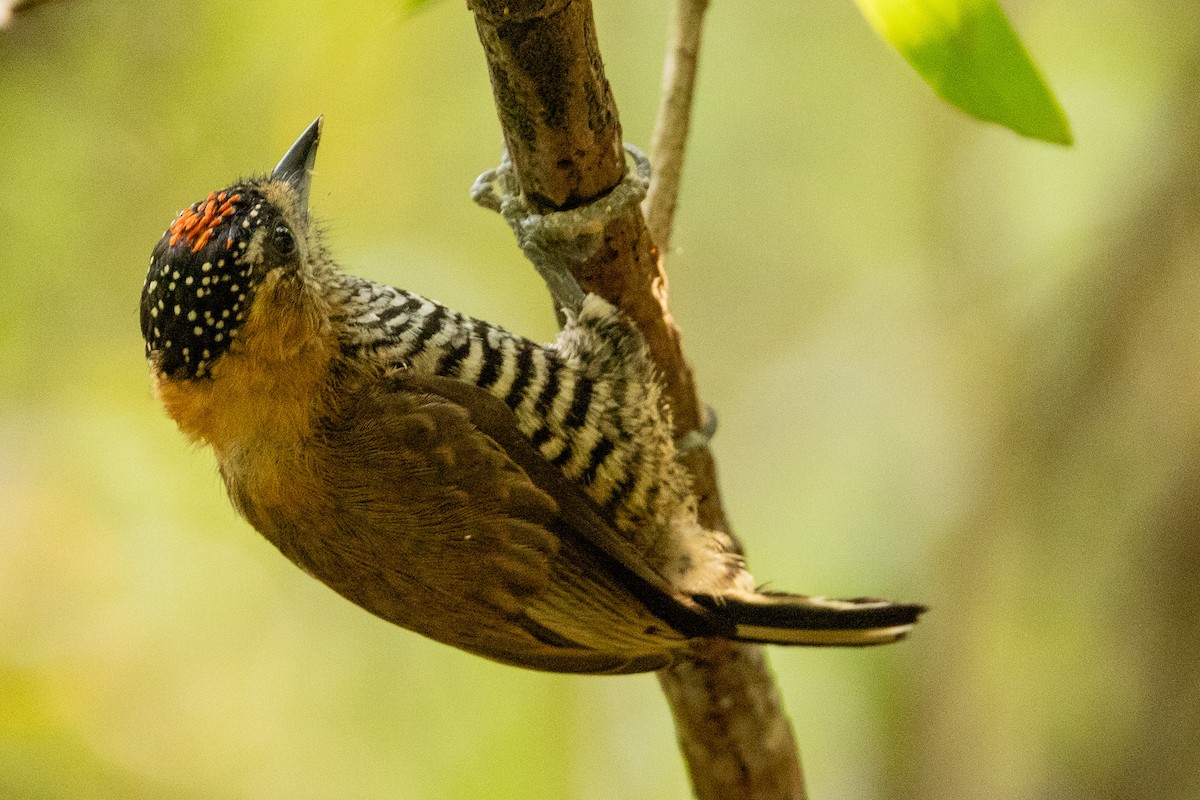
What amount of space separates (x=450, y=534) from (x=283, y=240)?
2.01ft

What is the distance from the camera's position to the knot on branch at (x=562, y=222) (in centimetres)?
192

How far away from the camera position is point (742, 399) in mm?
5832

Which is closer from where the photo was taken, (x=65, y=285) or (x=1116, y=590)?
(x=1116, y=590)

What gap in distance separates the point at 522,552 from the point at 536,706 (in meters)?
3.56

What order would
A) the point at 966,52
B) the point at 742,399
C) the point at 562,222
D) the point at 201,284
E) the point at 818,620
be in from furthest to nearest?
the point at 742,399 → the point at 818,620 → the point at 562,222 → the point at 201,284 → the point at 966,52

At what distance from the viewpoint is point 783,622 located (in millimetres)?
2133

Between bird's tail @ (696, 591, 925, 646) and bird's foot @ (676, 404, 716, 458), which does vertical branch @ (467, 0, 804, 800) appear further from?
bird's tail @ (696, 591, 925, 646)

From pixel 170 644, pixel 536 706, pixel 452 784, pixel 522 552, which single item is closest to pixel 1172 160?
pixel 522 552

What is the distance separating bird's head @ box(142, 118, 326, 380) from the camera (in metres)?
1.82

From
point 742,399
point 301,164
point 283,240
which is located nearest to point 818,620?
point 283,240

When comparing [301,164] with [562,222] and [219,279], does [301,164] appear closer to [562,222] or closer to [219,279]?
[219,279]

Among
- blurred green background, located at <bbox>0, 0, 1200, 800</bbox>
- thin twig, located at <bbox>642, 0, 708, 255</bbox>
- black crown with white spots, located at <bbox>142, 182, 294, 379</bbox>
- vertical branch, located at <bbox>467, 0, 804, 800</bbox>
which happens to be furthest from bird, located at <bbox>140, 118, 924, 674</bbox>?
blurred green background, located at <bbox>0, 0, 1200, 800</bbox>

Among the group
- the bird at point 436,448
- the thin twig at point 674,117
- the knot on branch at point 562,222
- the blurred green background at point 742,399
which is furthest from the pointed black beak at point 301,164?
the blurred green background at point 742,399

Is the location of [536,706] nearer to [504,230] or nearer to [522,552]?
[504,230]
